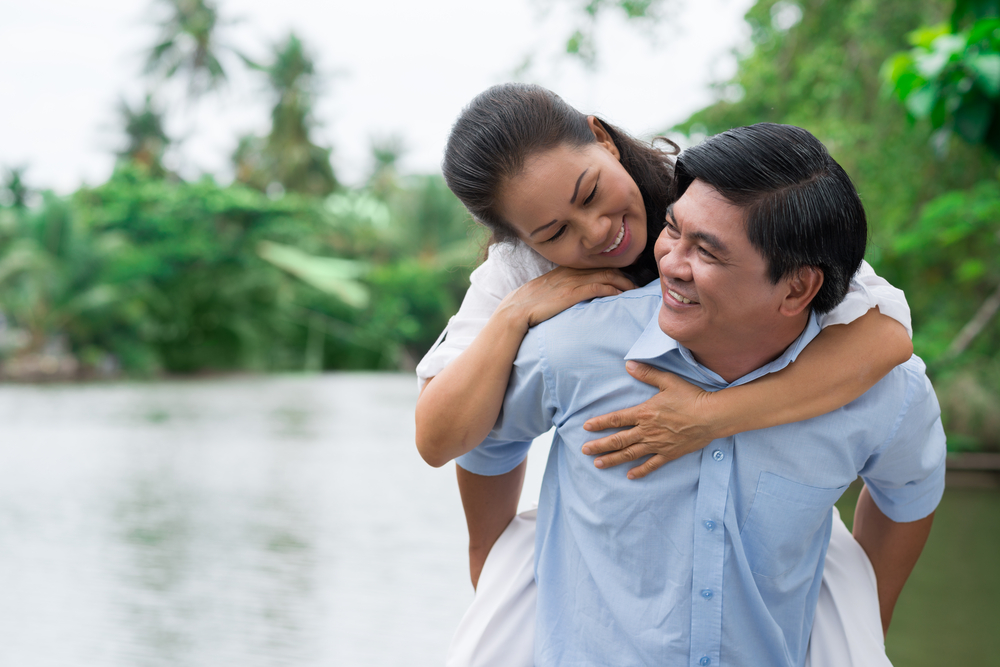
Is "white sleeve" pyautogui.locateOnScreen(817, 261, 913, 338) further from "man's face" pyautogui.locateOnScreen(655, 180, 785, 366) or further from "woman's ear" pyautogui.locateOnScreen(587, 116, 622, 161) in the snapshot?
"woman's ear" pyautogui.locateOnScreen(587, 116, 622, 161)

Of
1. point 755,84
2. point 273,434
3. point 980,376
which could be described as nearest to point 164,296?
point 273,434

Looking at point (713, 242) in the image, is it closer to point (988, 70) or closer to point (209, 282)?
point (988, 70)

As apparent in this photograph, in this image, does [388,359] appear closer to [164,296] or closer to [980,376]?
[164,296]

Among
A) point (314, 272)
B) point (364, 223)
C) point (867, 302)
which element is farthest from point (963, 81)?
point (364, 223)

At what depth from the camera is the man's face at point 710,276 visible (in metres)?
0.87

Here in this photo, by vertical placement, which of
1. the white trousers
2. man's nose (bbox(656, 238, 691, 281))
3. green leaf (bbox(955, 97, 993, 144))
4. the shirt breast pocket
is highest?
green leaf (bbox(955, 97, 993, 144))

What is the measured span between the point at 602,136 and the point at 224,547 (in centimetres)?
279

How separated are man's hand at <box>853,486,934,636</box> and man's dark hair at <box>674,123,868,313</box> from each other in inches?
17.6

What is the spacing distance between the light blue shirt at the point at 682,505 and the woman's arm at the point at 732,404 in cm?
2

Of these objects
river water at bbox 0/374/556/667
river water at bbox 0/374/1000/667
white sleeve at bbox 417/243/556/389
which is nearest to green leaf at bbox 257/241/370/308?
river water at bbox 0/374/556/667

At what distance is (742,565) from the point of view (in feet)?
3.06

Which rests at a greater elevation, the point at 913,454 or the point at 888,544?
the point at 913,454

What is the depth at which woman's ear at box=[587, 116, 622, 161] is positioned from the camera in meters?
1.24

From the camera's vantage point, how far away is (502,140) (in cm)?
110
